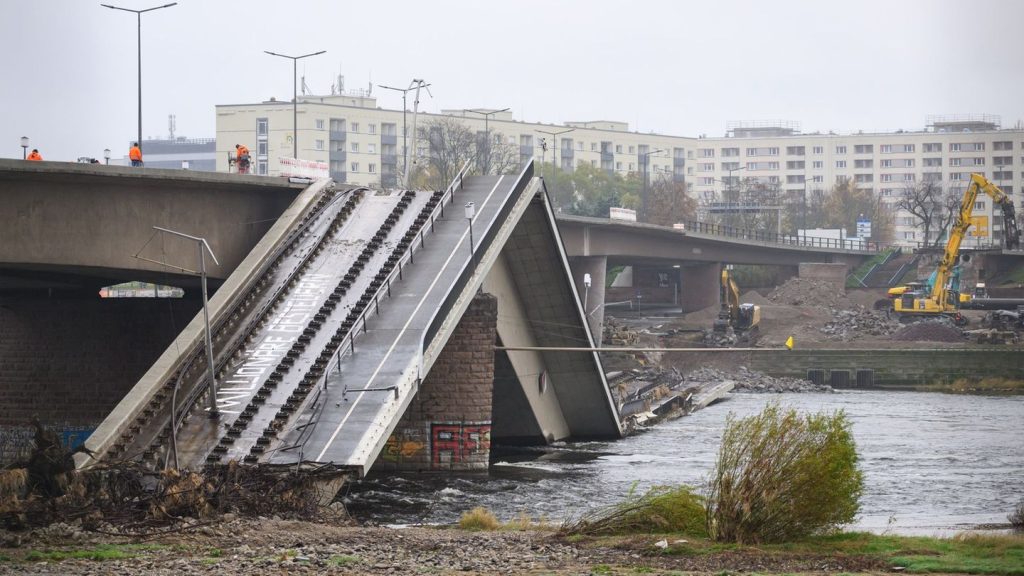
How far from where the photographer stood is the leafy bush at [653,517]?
24.8 meters

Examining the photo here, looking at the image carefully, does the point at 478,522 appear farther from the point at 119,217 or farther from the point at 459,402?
the point at 119,217

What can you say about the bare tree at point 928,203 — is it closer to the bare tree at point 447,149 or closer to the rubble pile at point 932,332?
the bare tree at point 447,149

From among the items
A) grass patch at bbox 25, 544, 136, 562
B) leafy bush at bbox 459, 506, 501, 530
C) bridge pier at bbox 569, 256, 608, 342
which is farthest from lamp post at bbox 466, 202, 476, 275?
bridge pier at bbox 569, 256, 608, 342

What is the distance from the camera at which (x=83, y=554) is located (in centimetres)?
2302

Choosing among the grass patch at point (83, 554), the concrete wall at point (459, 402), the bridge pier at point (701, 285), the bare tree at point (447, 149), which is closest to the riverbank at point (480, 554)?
the grass patch at point (83, 554)

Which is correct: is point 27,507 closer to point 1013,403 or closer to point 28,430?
point 28,430

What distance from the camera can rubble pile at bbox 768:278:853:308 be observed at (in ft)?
414

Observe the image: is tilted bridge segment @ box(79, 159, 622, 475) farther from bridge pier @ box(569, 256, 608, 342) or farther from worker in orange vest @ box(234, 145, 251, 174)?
bridge pier @ box(569, 256, 608, 342)

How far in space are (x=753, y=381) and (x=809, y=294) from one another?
3249 cm

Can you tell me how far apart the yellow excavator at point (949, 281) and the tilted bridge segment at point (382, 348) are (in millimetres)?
57816

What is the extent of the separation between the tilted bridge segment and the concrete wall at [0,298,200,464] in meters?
9.72

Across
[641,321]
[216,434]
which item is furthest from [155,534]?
[641,321]

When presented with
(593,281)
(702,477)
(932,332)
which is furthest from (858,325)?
(702,477)

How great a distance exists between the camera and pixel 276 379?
1545 inches
